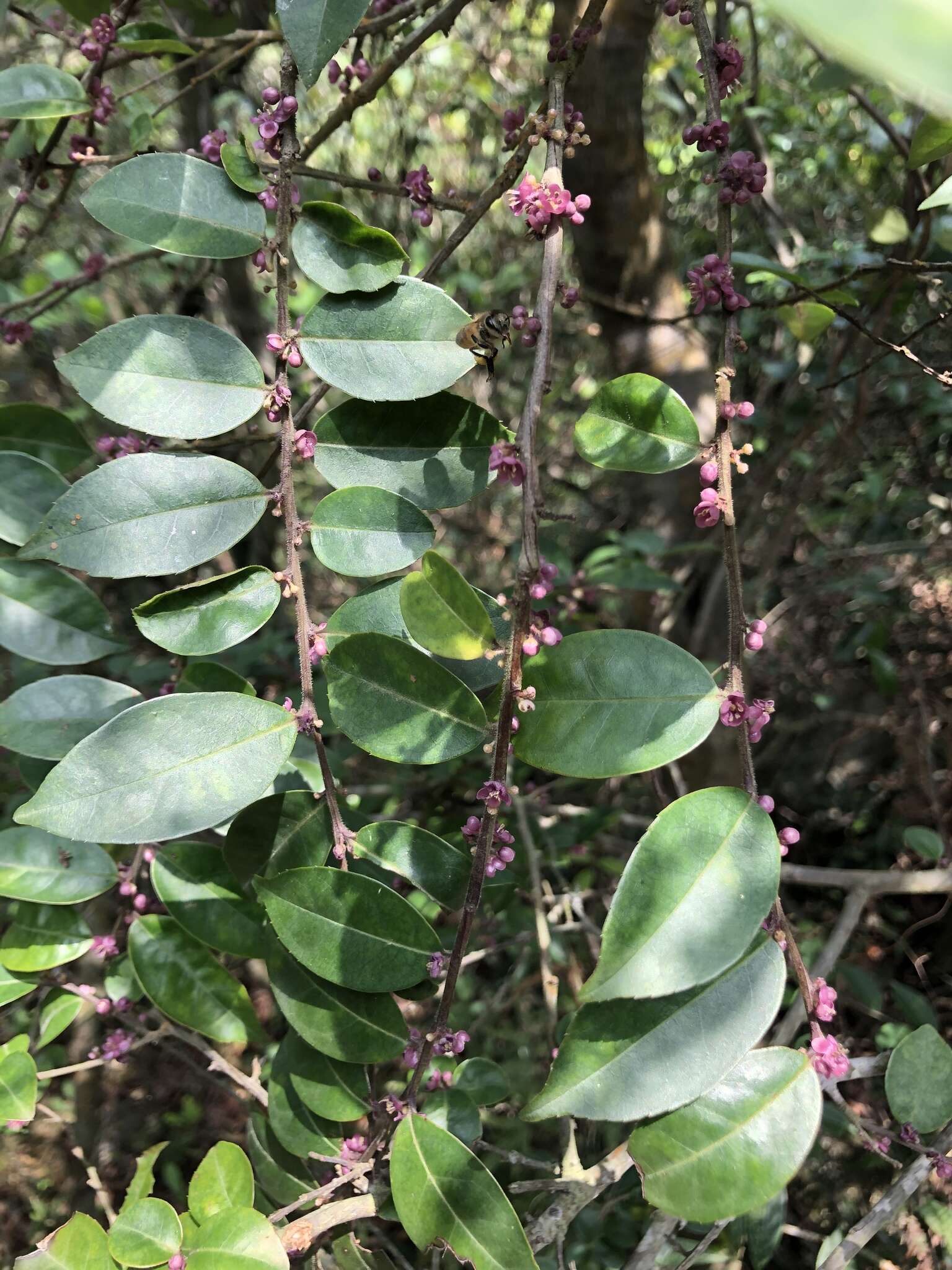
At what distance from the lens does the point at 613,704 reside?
52 cm

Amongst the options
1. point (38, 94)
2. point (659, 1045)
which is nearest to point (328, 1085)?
point (659, 1045)

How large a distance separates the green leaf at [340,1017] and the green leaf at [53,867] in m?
0.26

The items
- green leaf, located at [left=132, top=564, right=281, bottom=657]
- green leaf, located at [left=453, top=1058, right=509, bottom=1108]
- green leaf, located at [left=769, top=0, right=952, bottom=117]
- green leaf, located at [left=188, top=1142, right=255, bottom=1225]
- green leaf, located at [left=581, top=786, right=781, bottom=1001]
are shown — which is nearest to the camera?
green leaf, located at [left=769, top=0, right=952, bottom=117]

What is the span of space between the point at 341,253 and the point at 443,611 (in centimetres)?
29

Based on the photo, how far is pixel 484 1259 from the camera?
0.50m

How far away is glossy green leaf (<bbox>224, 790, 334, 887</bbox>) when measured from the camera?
62 cm

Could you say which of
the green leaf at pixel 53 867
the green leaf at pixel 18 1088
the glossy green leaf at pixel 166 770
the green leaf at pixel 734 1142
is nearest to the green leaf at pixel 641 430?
the glossy green leaf at pixel 166 770

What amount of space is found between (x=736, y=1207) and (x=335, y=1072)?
1.13 ft

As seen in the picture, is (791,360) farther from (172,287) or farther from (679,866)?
(679,866)

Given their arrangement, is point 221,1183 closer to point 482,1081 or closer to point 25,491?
point 482,1081

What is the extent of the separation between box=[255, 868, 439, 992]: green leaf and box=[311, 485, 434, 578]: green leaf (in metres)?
0.22

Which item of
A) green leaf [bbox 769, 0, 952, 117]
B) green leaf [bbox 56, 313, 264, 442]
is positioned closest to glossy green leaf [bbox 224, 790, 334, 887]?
green leaf [bbox 56, 313, 264, 442]

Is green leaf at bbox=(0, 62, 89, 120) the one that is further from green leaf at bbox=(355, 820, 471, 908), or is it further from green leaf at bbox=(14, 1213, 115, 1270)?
green leaf at bbox=(14, 1213, 115, 1270)

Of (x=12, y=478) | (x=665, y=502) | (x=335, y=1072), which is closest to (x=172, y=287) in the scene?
(x=12, y=478)
